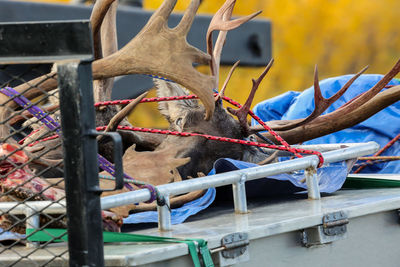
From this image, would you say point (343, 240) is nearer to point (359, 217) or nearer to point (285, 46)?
point (359, 217)

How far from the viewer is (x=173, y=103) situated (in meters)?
3.13

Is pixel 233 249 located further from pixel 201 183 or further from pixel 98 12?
pixel 98 12

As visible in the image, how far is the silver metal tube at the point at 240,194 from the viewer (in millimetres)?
2357

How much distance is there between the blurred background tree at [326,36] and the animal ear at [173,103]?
705 inches

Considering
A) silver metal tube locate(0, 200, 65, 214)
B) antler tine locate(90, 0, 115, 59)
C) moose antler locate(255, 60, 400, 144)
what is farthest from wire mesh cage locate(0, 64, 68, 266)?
moose antler locate(255, 60, 400, 144)

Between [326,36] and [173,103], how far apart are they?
64.0ft

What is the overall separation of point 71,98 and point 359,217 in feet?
3.82

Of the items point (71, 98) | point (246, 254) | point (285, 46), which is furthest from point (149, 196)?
point (285, 46)

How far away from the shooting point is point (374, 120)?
158 inches

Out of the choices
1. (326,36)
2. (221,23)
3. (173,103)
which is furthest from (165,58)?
(326,36)

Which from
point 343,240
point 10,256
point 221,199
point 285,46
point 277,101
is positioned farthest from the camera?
point 285,46

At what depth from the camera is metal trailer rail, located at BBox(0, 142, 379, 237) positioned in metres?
1.97

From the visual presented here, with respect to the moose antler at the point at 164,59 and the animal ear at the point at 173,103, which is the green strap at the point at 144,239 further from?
the animal ear at the point at 173,103

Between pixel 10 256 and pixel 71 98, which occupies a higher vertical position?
pixel 71 98
